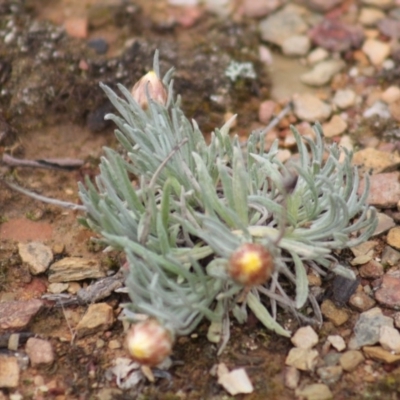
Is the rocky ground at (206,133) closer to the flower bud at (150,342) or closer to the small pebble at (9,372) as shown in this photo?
the small pebble at (9,372)

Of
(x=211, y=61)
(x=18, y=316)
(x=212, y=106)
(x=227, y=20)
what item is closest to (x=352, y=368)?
(x=18, y=316)

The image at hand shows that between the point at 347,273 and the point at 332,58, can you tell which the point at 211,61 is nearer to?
the point at 332,58

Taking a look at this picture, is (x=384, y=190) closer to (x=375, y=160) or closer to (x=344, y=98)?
(x=375, y=160)

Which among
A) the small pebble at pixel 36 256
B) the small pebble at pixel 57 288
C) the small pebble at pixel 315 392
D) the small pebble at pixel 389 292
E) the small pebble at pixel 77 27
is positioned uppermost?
the small pebble at pixel 77 27

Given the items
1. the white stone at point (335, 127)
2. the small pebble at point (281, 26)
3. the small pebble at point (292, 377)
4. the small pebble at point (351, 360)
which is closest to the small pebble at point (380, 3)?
the small pebble at point (281, 26)

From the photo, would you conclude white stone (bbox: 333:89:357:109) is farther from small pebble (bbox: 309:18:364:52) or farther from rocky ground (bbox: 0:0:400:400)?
small pebble (bbox: 309:18:364:52)

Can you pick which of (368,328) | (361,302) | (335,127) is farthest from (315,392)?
(335,127)
